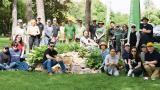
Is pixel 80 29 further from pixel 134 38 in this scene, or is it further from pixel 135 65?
pixel 135 65

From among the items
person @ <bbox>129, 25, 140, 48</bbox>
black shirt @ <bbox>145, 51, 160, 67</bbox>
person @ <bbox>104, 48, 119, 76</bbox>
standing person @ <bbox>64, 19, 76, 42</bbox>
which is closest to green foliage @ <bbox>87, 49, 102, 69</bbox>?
person @ <bbox>104, 48, 119, 76</bbox>

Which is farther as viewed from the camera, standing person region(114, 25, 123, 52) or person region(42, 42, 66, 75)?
standing person region(114, 25, 123, 52)

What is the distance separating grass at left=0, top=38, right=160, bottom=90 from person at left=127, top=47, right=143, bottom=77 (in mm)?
359

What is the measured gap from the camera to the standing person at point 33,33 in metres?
19.2

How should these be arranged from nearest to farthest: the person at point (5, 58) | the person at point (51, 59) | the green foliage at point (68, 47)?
the person at point (51, 59)
the person at point (5, 58)
the green foliage at point (68, 47)

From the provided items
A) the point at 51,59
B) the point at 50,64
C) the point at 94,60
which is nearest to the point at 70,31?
the point at 94,60

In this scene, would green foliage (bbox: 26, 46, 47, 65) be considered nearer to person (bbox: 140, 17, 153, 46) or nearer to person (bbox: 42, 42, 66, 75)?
person (bbox: 42, 42, 66, 75)

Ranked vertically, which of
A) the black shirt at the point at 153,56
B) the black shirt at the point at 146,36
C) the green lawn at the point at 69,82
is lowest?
the green lawn at the point at 69,82

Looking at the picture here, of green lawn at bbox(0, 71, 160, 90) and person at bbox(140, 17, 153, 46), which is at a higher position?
person at bbox(140, 17, 153, 46)

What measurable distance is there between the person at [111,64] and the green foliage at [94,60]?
1037 millimetres

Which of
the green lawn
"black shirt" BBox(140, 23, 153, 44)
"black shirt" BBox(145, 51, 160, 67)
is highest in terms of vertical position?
"black shirt" BBox(140, 23, 153, 44)

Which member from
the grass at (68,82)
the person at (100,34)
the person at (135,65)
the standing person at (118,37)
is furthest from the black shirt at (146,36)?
the person at (100,34)

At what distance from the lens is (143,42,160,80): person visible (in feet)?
46.5

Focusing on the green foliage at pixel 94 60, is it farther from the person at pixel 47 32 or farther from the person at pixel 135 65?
the person at pixel 47 32
